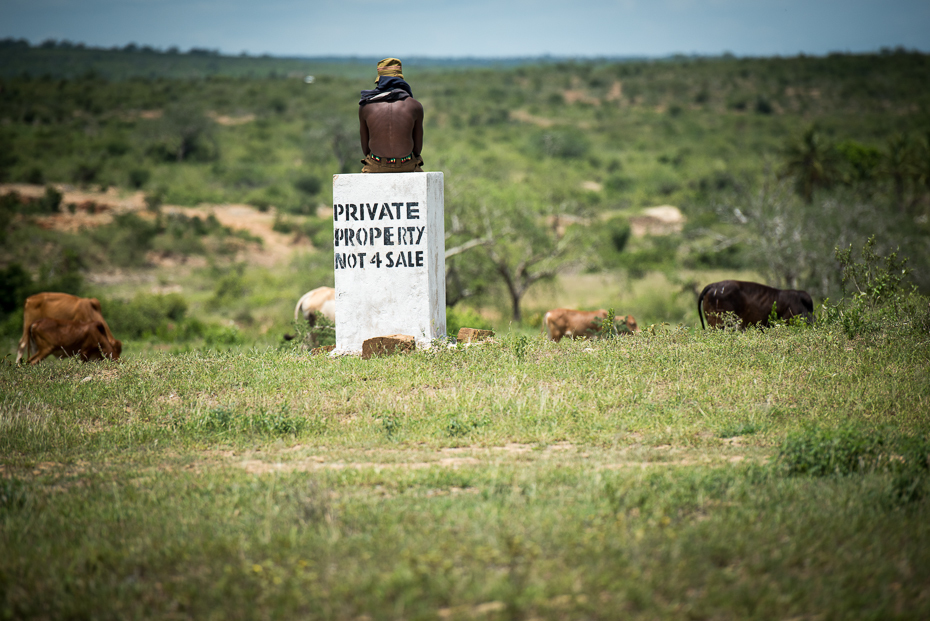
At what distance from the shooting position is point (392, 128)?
9773mm

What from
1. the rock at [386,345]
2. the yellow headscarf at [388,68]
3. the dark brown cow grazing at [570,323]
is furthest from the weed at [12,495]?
the dark brown cow grazing at [570,323]

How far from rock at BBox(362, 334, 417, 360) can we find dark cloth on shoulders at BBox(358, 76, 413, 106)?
10.0 ft

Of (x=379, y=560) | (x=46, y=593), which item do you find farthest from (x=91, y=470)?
(x=379, y=560)

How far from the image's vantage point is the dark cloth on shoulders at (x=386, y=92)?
9.93 metres

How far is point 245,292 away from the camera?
25.7 meters

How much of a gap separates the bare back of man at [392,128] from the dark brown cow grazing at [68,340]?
189 inches

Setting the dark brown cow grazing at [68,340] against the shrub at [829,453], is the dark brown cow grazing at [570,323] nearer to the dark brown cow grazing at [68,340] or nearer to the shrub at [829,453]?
the dark brown cow grazing at [68,340]

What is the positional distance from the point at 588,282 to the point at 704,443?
859 inches

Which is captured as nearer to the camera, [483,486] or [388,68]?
[483,486]

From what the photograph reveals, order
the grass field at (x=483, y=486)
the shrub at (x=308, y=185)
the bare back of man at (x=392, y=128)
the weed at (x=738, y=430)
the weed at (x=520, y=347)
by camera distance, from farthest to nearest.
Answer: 1. the shrub at (x=308, y=185)
2. the bare back of man at (x=392, y=128)
3. the weed at (x=520, y=347)
4. the weed at (x=738, y=430)
5. the grass field at (x=483, y=486)

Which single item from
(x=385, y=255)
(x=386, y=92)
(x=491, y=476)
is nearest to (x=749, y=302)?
(x=385, y=255)

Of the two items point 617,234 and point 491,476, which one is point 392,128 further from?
point 617,234

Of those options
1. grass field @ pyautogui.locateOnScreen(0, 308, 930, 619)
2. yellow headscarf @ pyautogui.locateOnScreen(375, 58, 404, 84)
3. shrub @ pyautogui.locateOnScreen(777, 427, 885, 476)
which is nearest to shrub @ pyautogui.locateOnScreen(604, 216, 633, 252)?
yellow headscarf @ pyautogui.locateOnScreen(375, 58, 404, 84)

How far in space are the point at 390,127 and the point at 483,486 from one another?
5.69 m
